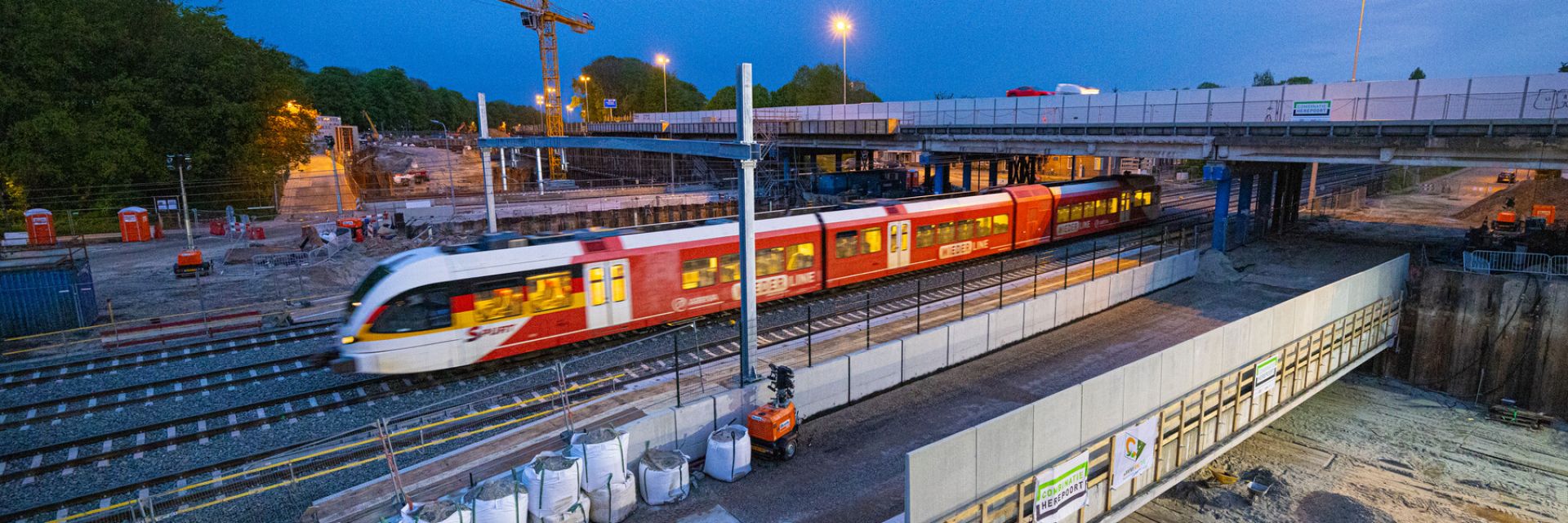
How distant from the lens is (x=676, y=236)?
17453mm

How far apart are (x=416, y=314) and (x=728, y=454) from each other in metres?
6.97

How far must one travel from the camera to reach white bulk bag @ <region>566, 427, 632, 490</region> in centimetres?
1004

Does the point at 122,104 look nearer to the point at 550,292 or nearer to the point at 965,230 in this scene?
the point at 550,292

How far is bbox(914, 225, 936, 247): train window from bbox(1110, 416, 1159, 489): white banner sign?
1191 cm

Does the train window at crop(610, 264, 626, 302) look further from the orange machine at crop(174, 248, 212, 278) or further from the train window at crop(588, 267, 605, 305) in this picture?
the orange machine at crop(174, 248, 212, 278)

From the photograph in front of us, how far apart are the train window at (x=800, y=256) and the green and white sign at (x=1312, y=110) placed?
19258 mm

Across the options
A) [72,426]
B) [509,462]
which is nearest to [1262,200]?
[509,462]

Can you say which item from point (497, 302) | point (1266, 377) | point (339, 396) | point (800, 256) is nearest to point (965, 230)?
point (800, 256)

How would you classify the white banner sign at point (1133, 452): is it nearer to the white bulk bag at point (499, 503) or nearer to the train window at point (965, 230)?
the white bulk bag at point (499, 503)

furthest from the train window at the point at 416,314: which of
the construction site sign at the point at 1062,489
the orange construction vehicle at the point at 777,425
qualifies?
the construction site sign at the point at 1062,489

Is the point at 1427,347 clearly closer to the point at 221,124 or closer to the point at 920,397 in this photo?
the point at 920,397

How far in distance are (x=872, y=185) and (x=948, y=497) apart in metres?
42.3

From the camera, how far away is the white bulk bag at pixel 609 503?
999 cm

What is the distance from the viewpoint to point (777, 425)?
1161 cm
